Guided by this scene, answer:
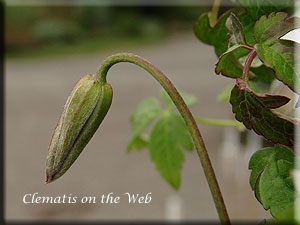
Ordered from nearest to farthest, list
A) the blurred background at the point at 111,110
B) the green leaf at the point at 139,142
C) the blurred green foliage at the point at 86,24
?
the green leaf at the point at 139,142 < the blurred background at the point at 111,110 < the blurred green foliage at the point at 86,24

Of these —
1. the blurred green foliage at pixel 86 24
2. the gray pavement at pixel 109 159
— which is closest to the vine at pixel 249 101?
the gray pavement at pixel 109 159

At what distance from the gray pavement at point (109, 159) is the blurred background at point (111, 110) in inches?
0.4

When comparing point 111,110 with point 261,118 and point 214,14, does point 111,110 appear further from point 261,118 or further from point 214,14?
point 261,118

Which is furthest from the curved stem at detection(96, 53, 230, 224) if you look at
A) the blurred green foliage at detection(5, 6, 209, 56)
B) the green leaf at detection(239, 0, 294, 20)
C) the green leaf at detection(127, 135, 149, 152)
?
the blurred green foliage at detection(5, 6, 209, 56)

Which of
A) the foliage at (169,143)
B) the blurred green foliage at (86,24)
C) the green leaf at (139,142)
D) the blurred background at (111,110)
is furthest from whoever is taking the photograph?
the blurred green foliage at (86,24)

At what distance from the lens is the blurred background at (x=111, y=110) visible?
3.77m

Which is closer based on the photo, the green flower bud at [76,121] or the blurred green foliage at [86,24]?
the green flower bud at [76,121]

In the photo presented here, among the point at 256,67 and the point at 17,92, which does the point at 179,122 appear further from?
the point at 17,92

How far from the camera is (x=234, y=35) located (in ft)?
0.99

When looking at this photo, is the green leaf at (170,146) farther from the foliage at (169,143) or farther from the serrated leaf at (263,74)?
the serrated leaf at (263,74)

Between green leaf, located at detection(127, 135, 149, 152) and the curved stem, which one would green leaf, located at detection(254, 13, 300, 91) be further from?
green leaf, located at detection(127, 135, 149, 152)

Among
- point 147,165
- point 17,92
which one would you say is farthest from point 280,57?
point 17,92

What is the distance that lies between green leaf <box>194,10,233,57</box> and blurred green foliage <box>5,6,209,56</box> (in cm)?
999

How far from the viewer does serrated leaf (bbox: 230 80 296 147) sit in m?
0.28
